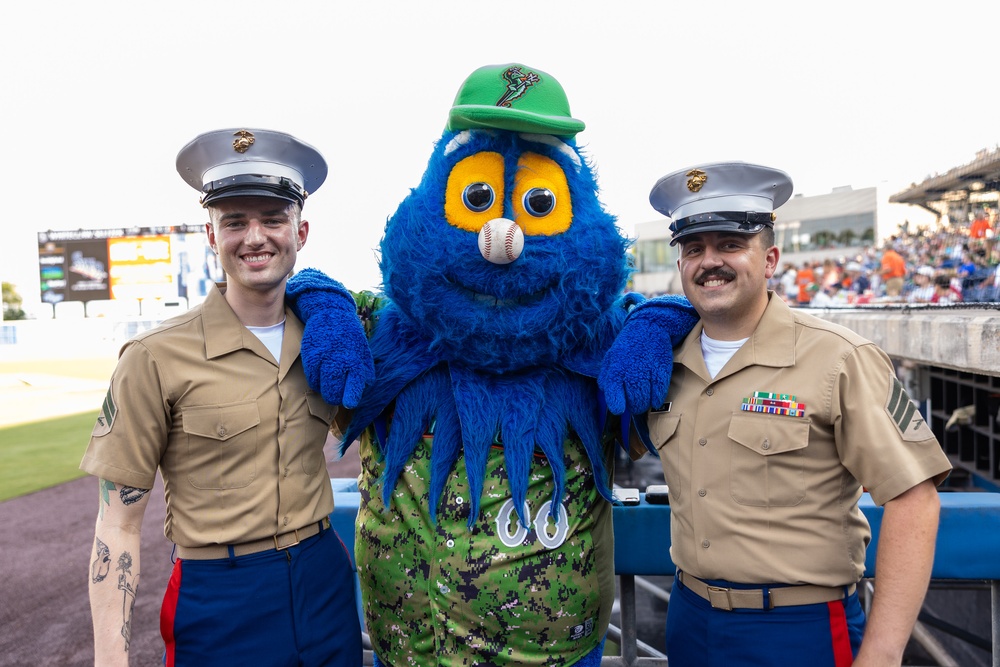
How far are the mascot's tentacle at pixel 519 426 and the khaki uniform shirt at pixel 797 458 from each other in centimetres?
47

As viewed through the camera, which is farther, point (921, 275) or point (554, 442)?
point (921, 275)

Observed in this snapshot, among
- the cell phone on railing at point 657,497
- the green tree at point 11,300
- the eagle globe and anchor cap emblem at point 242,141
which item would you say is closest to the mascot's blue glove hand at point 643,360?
the cell phone on railing at point 657,497

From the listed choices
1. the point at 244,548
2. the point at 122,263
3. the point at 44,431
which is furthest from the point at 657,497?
the point at 122,263

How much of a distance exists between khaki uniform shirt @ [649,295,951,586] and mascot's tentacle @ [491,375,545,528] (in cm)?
47

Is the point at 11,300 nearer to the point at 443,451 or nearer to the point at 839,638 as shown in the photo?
the point at 443,451

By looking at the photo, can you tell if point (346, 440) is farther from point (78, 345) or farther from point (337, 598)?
point (78, 345)

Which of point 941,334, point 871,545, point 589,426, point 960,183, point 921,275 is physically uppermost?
point 960,183

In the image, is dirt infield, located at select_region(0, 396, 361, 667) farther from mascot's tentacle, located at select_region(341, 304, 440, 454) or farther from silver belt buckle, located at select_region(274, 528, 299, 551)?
silver belt buckle, located at select_region(274, 528, 299, 551)

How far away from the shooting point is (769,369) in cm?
200

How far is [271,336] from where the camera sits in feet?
7.05

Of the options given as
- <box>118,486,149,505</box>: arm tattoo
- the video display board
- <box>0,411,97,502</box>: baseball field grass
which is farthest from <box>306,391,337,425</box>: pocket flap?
the video display board

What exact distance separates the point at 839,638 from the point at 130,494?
2003mm

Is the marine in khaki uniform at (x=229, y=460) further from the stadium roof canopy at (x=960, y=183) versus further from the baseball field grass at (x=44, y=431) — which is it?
the stadium roof canopy at (x=960, y=183)

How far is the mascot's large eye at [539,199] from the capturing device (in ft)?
7.01
